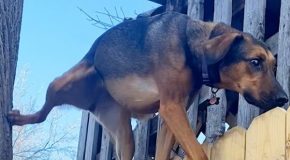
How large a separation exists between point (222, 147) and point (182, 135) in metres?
0.31

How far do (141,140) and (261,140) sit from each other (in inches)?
102

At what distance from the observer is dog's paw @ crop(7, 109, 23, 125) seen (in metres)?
3.73

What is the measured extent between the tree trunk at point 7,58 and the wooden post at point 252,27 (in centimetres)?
147

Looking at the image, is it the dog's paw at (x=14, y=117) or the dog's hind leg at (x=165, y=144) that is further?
the dog's hind leg at (x=165, y=144)

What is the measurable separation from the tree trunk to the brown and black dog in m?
0.13

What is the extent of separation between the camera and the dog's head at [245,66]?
3334 mm

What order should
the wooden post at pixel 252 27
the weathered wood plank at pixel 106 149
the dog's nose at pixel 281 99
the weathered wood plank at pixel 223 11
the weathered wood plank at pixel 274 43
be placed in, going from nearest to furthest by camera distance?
the dog's nose at pixel 281 99, the wooden post at pixel 252 27, the weathered wood plank at pixel 274 43, the weathered wood plank at pixel 223 11, the weathered wood plank at pixel 106 149

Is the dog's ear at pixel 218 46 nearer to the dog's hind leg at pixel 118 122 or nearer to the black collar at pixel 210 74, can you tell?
the black collar at pixel 210 74

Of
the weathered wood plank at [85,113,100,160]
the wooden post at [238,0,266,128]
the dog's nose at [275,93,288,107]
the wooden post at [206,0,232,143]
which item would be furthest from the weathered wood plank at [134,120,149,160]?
the dog's nose at [275,93,288,107]

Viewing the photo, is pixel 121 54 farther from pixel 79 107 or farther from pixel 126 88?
pixel 79 107

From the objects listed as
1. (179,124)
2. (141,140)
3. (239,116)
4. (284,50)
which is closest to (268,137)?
(179,124)

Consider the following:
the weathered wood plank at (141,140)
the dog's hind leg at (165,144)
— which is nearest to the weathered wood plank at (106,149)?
the weathered wood plank at (141,140)

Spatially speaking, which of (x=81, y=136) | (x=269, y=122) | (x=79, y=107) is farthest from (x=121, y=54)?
(x=81, y=136)

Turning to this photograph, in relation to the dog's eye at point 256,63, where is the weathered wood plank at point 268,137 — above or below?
below
